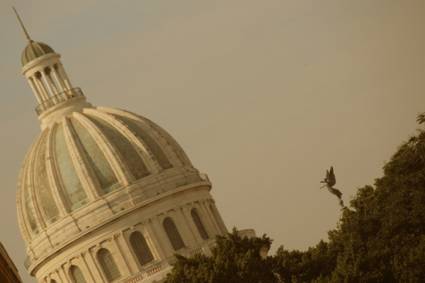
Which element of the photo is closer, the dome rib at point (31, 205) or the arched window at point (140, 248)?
the arched window at point (140, 248)

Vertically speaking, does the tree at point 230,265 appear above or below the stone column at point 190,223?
below

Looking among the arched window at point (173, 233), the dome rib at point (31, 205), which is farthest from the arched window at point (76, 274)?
the arched window at point (173, 233)

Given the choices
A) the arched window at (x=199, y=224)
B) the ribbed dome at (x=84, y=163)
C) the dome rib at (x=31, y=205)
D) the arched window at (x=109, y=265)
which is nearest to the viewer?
the arched window at (x=109, y=265)

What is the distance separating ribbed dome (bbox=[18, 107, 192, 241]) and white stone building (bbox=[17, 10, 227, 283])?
0.19 ft

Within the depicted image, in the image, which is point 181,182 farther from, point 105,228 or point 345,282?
point 345,282

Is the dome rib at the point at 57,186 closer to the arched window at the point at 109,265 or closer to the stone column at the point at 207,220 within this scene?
the arched window at the point at 109,265

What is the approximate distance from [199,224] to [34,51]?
14.5 m

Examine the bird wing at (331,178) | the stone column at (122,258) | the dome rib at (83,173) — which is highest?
the dome rib at (83,173)

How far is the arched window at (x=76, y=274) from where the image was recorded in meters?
119

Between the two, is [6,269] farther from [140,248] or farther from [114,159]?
[114,159]

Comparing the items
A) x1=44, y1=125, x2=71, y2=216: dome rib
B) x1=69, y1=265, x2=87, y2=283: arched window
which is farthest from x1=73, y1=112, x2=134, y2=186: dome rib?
x1=69, y1=265, x2=87, y2=283: arched window

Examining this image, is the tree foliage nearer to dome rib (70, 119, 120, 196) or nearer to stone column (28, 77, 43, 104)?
dome rib (70, 119, 120, 196)

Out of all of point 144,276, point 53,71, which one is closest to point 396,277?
point 144,276

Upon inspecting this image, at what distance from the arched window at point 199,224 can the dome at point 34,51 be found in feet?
43.5
